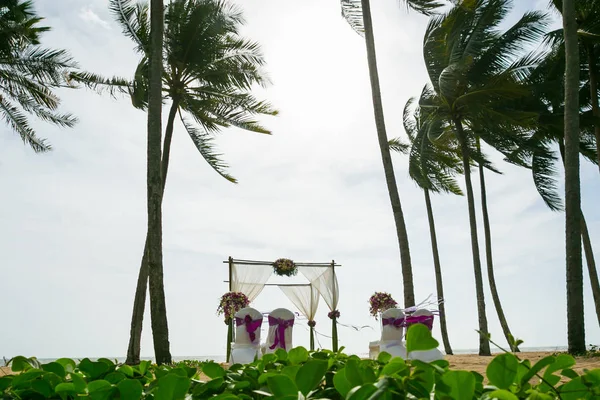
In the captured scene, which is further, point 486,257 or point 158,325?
point 486,257

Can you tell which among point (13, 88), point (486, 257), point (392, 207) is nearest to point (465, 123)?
point (486, 257)

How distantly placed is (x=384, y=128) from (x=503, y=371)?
9073 mm

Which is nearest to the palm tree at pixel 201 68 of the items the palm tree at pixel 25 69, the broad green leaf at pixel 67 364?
the palm tree at pixel 25 69

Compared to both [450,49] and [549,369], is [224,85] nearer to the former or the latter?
[450,49]

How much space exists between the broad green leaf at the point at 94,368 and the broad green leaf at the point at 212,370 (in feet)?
0.65

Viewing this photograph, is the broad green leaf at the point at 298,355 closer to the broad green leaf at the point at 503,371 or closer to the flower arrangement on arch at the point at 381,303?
the broad green leaf at the point at 503,371

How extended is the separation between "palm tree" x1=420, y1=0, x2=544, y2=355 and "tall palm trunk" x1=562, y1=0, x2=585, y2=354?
9.70 ft

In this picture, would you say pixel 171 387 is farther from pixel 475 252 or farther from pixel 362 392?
pixel 475 252

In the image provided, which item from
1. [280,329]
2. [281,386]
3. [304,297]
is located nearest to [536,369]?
[281,386]

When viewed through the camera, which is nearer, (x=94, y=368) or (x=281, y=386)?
(x=281, y=386)

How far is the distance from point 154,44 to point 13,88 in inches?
221

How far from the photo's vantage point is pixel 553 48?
508 inches

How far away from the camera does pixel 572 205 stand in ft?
26.3

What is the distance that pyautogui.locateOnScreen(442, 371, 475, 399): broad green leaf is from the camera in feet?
1.52
